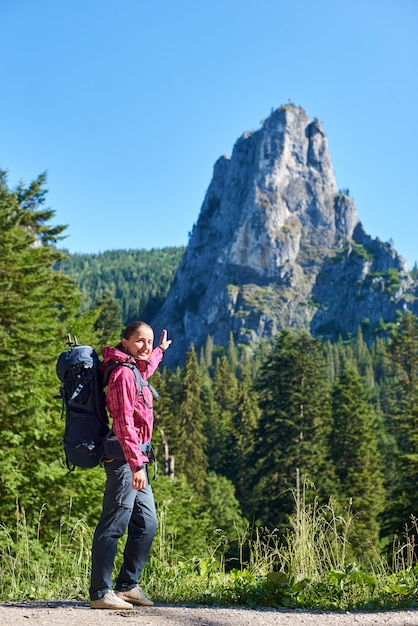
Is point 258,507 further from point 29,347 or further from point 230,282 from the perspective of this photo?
point 230,282

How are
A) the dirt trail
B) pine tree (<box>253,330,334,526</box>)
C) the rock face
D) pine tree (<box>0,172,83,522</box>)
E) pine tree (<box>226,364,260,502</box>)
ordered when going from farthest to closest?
the rock face
pine tree (<box>226,364,260,502</box>)
pine tree (<box>253,330,334,526</box>)
pine tree (<box>0,172,83,522</box>)
the dirt trail

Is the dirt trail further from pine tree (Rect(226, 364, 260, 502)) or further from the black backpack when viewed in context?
pine tree (Rect(226, 364, 260, 502))

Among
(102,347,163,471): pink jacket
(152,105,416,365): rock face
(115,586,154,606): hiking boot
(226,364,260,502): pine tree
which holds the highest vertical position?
(152,105,416,365): rock face

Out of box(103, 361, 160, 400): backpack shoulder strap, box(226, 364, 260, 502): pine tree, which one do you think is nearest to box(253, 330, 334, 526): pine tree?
box(226, 364, 260, 502): pine tree

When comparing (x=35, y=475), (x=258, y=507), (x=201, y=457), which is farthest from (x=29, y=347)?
(x=201, y=457)

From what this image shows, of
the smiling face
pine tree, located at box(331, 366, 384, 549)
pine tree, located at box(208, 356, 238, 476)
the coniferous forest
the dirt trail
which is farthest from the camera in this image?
pine tree, located at box(208, 356, 238, 476)

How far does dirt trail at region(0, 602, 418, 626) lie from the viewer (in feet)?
10.9

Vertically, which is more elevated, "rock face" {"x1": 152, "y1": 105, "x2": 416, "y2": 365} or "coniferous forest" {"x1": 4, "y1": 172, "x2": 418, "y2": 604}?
"rock face" {"x1": 152, "y1": 105, "x2": 416, "y2": 365}

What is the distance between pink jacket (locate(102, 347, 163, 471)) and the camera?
3787 millimetres

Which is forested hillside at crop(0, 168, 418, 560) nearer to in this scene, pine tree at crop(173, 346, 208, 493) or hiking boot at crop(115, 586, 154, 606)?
pine tree at crop(173, 346, 208, 493)

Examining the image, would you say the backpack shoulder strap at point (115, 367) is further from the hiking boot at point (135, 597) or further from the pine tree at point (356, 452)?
the pine tree at point (356, 452)

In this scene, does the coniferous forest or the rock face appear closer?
the coniferous forest

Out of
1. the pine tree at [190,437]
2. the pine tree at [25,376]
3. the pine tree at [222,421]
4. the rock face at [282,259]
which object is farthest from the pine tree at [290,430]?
the rock face at [282,259]

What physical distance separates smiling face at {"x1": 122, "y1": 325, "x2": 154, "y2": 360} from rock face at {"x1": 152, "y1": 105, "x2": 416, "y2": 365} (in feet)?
486
